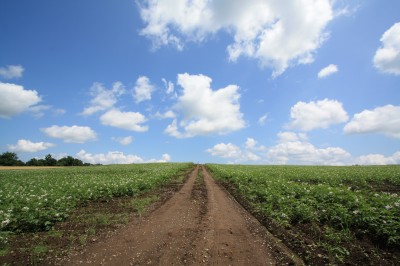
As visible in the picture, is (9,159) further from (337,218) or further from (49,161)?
(337,218)

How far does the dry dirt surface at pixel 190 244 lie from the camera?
A: 23.9 ft

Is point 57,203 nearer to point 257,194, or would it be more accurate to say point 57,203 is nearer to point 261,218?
point 261,218

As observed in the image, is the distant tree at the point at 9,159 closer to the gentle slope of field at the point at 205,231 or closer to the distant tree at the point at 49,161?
the distant tree at the point at 49,161

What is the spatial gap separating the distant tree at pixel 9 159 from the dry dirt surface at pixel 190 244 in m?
127

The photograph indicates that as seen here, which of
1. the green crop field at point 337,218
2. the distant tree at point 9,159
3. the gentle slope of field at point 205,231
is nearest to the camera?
the gentle slope of field at point 205,231

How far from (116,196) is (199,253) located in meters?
11.3

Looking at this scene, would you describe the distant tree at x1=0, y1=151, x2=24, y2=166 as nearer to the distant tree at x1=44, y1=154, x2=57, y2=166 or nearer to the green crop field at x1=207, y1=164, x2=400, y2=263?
the distant tree at x1=44, y1=154, x2=57, y2=166

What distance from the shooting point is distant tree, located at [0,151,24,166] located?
110 m

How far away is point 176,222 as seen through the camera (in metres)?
11.2

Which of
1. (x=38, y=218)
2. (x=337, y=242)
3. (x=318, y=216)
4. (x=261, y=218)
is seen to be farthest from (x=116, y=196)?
(x=337, y=242)

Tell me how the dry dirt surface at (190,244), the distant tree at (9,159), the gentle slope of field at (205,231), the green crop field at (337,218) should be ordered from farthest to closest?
1. the distant tree at (9,159)
2. the green crop field at (337,218)
3. the gentle slope of field at (205,231)
4. the dry dirt surface at (190,244)

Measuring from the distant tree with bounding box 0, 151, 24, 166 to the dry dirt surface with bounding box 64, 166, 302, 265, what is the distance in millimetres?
126955

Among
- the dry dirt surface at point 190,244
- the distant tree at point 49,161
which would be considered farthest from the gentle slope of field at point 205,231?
the distant tree at point 49,161

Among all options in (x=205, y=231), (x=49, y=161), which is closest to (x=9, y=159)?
(x=49, y=161)
